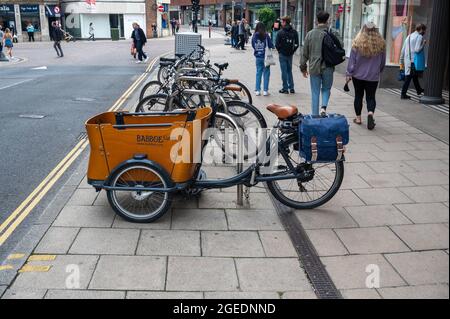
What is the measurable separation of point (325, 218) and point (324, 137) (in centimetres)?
85

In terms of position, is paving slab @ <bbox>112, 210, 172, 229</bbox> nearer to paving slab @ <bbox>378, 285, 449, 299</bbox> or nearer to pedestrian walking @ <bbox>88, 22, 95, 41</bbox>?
paving slab @ <bbox>378, 285, 449, 299</bbox>

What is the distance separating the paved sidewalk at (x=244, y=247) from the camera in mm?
3670

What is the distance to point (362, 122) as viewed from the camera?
920 centimetres

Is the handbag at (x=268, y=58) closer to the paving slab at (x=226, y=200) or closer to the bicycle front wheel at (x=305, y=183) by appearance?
the paving slab at (x=226, y=200)

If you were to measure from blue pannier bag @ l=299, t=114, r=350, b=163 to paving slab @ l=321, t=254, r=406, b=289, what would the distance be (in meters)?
0.99

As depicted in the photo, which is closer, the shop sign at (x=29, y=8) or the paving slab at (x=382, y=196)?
the paving slab at (x=382, y=196)

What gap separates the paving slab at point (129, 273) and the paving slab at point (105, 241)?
0.45ft

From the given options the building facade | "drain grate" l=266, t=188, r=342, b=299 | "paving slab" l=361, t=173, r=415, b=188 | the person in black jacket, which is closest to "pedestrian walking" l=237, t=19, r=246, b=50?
the person in black jacket

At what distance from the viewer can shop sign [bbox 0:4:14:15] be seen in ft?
152

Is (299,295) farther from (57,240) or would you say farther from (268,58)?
(268,58)

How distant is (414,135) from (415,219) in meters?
3.71

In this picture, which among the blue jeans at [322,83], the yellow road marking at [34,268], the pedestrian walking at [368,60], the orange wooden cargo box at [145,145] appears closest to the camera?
the yellow road marking at [34,268]

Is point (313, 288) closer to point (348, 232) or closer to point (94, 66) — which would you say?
point (348, 232)

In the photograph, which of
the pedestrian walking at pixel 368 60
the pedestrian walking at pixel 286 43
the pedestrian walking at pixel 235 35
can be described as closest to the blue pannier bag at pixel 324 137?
the pedestrian walking at pixel 368 60
